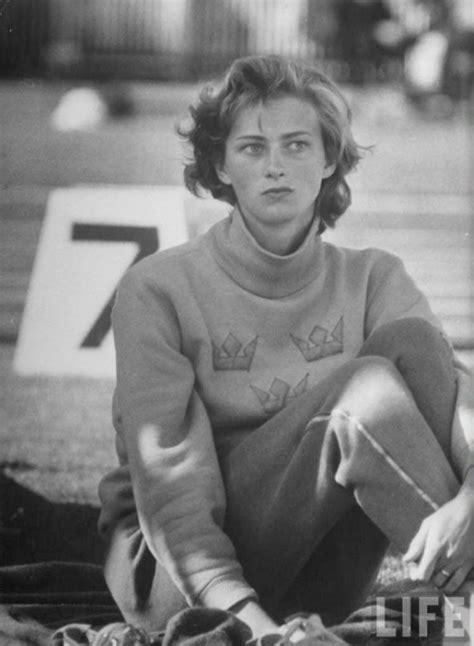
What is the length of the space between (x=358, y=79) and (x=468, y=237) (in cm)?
227

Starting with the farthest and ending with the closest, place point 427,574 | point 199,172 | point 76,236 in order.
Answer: point 76,236 < point 199,172 < point 427,574

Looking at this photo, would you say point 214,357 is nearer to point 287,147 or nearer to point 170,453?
point 170,453

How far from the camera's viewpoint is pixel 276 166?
2.03 meters

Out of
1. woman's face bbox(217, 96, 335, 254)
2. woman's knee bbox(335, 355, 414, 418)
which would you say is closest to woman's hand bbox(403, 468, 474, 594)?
woman's knee bbox(335, 355, 414, 418)

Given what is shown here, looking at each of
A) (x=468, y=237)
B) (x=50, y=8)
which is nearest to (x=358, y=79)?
(x=50, y=8)

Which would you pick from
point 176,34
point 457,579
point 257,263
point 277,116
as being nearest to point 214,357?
point 257,263

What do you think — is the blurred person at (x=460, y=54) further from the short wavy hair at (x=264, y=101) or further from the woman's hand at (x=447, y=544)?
the woman's hand at (x=447, y=544)

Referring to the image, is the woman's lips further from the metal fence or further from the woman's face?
the metal fence

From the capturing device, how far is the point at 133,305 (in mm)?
2020

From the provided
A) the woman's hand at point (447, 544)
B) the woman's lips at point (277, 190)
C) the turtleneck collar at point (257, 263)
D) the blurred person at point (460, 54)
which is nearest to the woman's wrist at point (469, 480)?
the woman's hand at point (447, 544)

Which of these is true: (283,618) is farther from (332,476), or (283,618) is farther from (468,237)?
(468,237)

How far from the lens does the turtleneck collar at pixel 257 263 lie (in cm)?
206

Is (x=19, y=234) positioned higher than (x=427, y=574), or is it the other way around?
(x=19, y=234)

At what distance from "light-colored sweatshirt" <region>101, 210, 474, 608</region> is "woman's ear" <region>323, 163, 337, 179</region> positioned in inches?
3.5
